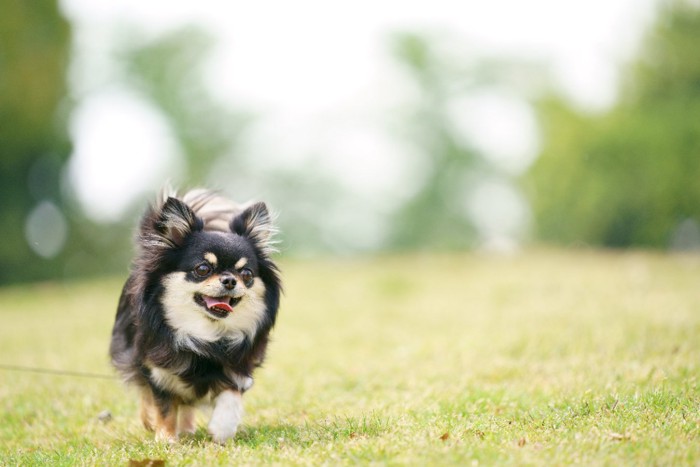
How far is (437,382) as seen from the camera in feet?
19.7

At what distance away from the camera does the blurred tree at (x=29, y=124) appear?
18438 millimetres

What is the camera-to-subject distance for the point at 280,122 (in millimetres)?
33688

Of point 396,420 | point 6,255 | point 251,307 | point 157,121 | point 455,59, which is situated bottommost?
point 6,255

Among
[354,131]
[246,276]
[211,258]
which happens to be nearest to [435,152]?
[354,131]

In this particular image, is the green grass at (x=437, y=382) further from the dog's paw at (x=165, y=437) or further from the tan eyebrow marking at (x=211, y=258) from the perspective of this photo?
the tan eyebrow marking at (x=211, y=258)

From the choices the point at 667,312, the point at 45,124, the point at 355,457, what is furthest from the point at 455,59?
the point at 355,457

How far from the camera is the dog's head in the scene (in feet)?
14.7

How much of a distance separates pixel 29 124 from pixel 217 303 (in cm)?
1622

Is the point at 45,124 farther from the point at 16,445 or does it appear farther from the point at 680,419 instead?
the point at 680,419

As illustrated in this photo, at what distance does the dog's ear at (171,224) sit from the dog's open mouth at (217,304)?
1.20 feet

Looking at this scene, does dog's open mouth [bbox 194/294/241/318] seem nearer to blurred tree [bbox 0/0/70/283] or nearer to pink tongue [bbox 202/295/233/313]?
pink tongue [bbox 202/295/233/313]

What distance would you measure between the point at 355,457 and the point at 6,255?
16.9 meters

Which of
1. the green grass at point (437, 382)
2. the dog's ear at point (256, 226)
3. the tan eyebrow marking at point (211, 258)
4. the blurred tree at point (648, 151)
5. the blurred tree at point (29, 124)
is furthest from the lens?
the blurred tree at point (29, 124)

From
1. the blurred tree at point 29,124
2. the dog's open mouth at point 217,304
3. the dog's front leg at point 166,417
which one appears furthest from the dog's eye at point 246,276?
the blurred tree at point 29,124
